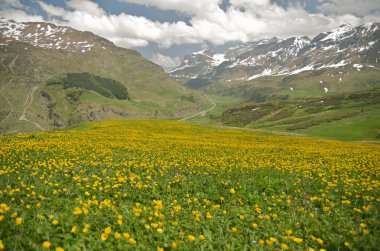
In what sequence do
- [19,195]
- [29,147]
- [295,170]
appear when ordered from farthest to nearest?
[29,147]
[295,170]
[19,195]

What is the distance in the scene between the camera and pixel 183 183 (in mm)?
12812

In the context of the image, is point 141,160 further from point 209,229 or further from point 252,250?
point 252,250

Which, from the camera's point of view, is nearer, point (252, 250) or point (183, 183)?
point (252, 250)

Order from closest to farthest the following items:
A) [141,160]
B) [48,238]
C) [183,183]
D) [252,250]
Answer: [48,238] < [252,250] < [183,183] < [141,160]

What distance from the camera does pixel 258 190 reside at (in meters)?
12.9

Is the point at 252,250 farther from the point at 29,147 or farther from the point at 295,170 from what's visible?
the point at 29,147

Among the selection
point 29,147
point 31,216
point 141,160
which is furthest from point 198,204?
point 29,147

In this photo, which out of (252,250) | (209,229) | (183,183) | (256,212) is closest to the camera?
(252,250)

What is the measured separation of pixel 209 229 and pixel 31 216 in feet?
16.0

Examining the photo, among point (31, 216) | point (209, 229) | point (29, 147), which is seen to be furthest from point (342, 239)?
point (29, 147)

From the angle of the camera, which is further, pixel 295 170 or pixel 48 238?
pixel 295 170

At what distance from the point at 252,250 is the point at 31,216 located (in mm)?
5802

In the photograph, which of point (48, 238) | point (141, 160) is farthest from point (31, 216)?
point (141, 160)

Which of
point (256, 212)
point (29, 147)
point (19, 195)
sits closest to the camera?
point (19, 195)
